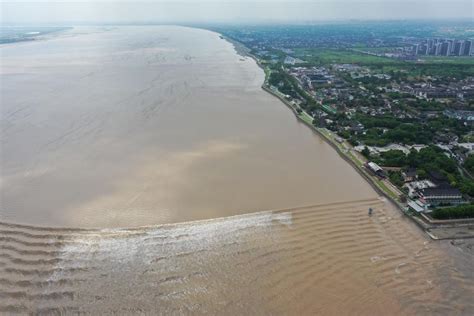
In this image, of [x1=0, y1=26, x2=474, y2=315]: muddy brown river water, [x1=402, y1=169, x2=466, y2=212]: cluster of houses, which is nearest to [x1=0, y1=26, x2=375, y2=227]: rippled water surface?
[x1=0, y1=26, x2=474, y2=315]: muddy brown river water

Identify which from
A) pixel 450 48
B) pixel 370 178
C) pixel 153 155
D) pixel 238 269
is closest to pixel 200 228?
pixel 238 269

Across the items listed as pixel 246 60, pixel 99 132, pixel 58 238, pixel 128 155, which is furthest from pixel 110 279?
pixel 246 60

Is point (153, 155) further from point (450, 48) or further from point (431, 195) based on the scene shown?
point (450, 48)

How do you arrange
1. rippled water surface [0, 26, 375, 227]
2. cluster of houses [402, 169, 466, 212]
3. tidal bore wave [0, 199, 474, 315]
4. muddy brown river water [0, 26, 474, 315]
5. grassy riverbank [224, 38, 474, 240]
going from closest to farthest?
tidal bore wave [0, 199, 474, 315], muddy brown river water [0, 26, 474, 315], grassy riverbank [224, 38, 474, 240], cluster of houses [402, 169, 466, 212], rippled water surface [0, 26, 375, 227]

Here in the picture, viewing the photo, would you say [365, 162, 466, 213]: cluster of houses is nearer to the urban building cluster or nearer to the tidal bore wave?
the tidal bore wave

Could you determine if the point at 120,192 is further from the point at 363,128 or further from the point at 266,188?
the point at 363,128

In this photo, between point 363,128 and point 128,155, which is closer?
point 128,155
